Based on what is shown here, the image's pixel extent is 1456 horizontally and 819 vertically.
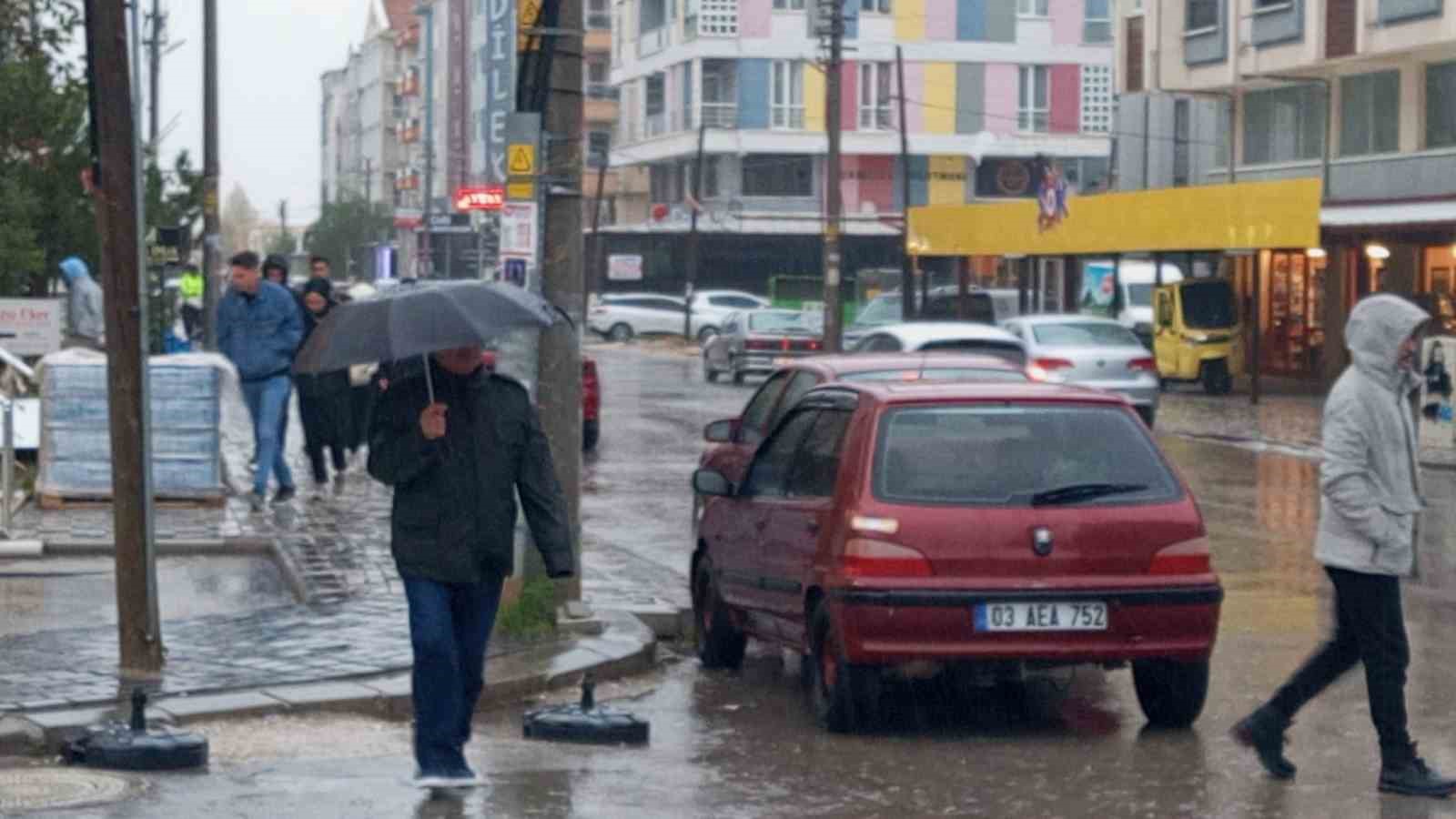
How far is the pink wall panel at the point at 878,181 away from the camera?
8125cm

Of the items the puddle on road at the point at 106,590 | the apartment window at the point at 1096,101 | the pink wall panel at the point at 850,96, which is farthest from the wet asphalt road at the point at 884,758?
the apartment window at the point at 1096,101

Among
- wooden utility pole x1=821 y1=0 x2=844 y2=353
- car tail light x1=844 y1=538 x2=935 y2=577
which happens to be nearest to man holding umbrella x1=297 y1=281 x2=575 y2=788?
car tail light x1=844 y1=538 x2=935 y2=577

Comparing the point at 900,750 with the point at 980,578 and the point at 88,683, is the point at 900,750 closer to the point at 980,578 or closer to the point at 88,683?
the point at 980,578

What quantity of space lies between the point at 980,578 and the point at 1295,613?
485 centimetres

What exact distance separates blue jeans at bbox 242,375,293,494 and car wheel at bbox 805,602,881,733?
29.5 feet

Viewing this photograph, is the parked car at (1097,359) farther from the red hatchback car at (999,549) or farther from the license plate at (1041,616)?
the license plate at (1041,616)

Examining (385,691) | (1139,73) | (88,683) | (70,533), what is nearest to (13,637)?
(88,683)

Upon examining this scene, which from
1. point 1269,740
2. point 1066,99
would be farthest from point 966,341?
point 1066,99

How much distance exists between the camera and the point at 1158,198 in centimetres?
4178

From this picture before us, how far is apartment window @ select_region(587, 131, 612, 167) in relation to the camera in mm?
91312

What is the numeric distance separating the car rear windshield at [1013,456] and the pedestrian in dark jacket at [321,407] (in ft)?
35.1

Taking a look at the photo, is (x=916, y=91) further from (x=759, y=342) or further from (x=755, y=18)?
(x=759, y=342)

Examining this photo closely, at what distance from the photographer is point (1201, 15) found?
47.2m

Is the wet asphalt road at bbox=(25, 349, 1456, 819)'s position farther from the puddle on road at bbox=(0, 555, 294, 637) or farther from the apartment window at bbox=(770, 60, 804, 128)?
the apartment window at bbox=(770, 60, 804, 128)
